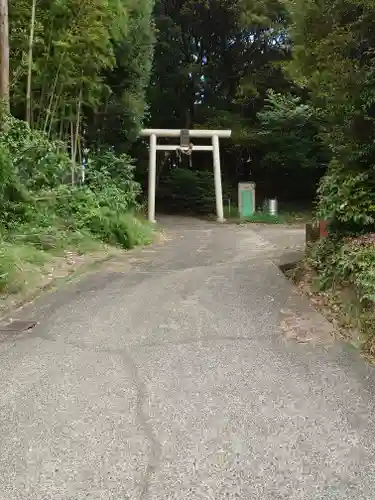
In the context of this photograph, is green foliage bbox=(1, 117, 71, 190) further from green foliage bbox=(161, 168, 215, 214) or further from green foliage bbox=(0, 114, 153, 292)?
green foliage bbox=(161, 168, 215, 214)

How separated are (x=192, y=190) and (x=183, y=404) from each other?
20.1 metres

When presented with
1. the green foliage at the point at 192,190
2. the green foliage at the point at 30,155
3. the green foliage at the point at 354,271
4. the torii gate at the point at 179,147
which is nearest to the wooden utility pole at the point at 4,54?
the green foliage at the point at 30,155

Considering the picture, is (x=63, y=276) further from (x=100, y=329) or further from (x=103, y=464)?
(x=103, y=464)

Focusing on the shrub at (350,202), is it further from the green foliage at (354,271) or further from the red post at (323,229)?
the red post at (323,229)

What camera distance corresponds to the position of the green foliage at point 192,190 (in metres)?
23.0

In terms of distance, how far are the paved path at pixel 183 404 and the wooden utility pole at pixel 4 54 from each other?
5287mm

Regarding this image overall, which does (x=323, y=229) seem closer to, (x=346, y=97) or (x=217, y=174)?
(x=346, y=97)

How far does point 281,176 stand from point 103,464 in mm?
23709

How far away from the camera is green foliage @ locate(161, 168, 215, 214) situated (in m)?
23.0

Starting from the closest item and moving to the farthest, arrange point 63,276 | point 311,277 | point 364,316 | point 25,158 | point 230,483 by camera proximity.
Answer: point 230,483, point 364,316, point 311,277, point 63,276, point 25,158

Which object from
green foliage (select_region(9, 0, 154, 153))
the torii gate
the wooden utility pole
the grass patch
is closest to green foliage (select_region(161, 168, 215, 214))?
the torii gate

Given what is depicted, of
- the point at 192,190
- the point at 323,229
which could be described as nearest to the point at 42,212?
the point at 323,229

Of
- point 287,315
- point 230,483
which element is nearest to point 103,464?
point 230,483

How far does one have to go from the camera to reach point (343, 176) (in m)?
6.24
